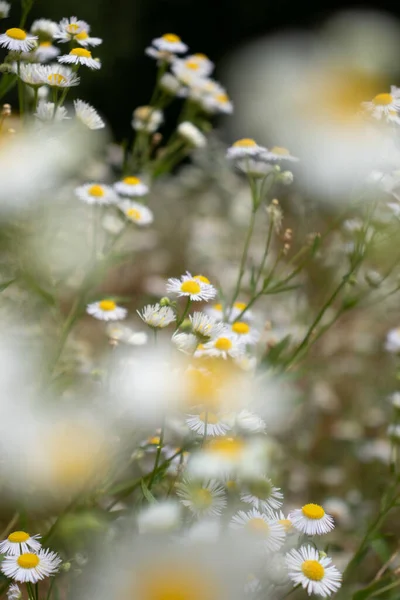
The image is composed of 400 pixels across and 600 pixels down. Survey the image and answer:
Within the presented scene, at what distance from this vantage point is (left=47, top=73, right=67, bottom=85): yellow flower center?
32.5 inches

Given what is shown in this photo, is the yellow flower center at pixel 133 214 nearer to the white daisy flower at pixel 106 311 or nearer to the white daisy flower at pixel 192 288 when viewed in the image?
the white daisy flower at pixel 106 311

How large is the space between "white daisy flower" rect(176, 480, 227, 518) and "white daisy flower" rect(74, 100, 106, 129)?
1.48 feet

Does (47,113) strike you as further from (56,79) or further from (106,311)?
(106,311)

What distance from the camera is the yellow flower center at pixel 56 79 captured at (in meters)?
0.83

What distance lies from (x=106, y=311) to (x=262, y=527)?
443 millimetres

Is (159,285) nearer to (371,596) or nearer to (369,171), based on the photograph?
(369,171)

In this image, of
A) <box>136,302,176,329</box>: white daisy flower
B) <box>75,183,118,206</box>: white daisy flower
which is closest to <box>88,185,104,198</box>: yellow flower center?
<box>75,183,118,206</box>: white daisy flower

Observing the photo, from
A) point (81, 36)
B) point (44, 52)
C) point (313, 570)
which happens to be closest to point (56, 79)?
point (81, 36)

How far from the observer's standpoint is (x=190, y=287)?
0.79m

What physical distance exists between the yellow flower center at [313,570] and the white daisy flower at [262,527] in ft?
0.10

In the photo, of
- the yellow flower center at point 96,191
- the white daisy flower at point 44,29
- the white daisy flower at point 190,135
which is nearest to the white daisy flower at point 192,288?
the yellow flower center at point 96,191

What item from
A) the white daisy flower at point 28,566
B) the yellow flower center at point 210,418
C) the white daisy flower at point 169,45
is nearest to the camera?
the white daisy flower at point 28,566

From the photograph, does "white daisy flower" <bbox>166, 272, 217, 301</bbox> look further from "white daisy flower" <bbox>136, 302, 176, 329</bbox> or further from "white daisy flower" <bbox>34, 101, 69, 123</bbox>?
"white daisy flower" <bbox>34, 101, 69, 123</bbox>

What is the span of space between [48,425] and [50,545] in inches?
5.6
